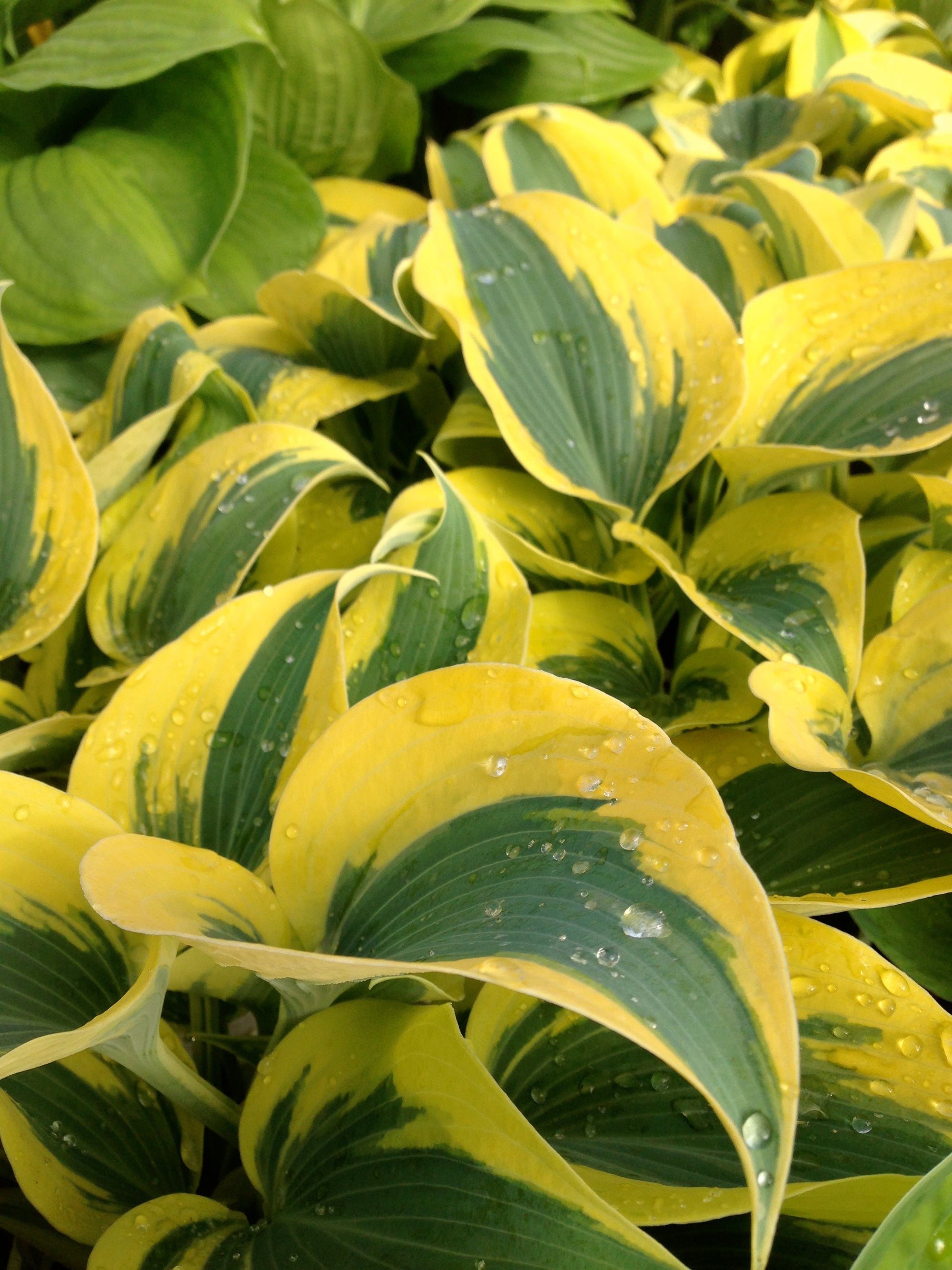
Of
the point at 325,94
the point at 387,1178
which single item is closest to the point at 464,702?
the point at 387,1178

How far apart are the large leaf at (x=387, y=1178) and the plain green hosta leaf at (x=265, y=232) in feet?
2.69

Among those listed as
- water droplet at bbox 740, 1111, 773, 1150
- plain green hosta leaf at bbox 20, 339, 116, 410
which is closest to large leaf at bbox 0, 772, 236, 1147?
water droplet at bbox 740, 1111, 773, 1150

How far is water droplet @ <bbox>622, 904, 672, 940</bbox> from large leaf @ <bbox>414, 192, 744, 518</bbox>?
1.18 ft

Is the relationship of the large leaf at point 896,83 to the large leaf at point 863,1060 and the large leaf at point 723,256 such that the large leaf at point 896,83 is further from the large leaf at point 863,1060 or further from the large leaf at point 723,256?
the large leaf at point 863,1060

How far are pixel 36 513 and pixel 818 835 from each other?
51cm

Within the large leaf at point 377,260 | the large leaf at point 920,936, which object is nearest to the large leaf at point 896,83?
the large leaf at point 377,260

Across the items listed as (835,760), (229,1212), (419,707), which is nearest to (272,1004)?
(229,1212)

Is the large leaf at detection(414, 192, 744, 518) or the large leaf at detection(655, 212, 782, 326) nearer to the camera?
the large leaf at detection(414, 192, 744, 518)

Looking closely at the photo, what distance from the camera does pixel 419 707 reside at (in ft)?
1.22

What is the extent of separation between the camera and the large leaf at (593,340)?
2.05 ft

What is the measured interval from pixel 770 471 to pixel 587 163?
0.49m

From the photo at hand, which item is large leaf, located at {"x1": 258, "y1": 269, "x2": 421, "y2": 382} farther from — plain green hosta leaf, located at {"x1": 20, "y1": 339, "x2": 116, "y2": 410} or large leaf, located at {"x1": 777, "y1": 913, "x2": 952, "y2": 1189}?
large leaf, located at {"x1": 777, "y1": 913, "x2": 952, "y2": 1189}

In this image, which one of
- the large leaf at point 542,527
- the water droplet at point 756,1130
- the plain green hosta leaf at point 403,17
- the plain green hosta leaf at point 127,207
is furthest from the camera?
the plain green hosta leaf at point 403,17

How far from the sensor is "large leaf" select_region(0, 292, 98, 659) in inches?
23.3
